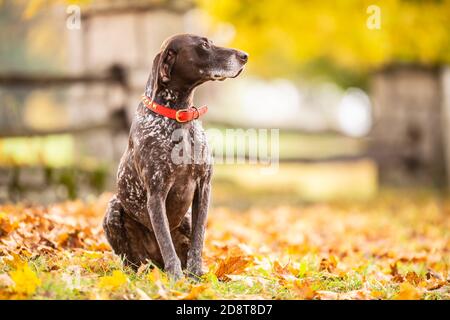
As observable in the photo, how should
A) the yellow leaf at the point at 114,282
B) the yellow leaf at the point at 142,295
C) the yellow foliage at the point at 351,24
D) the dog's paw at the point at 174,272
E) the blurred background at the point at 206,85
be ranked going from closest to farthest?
1. the yellow leaf at the point at 142,295
2. the yellow leaf at the point at 114,282
3. the dog's paw at the point at 174,272
4. the blurred background at the point at 206,85
5. the yellow foliage at the point at 351,24

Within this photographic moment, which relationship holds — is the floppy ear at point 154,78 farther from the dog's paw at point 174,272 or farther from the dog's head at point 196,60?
the dog's paw at point 174,272

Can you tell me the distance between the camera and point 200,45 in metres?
3.95

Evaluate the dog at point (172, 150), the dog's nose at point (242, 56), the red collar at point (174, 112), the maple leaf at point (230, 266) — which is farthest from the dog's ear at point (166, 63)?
the maple leaf at point (230, 266)

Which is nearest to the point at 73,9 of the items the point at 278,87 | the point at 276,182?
the point at 276,182

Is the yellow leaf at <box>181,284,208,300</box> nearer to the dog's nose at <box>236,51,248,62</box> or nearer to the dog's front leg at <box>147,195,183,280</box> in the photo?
the dog's front leg at <box>147,195,183,280</box>

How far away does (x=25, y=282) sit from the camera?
355cm

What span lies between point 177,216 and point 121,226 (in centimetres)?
39

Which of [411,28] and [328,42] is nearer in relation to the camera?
[411,28]

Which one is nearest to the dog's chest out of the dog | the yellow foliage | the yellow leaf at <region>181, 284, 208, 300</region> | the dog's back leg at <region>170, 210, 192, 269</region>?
the dog

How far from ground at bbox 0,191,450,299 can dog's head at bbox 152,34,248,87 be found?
3.70 feet

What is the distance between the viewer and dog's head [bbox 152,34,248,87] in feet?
12.9

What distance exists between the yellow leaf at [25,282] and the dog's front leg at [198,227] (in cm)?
93

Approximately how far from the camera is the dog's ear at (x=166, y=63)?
12.9 ft
